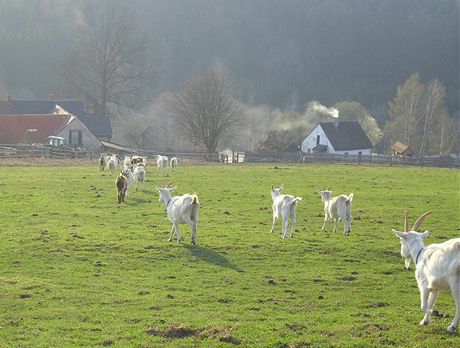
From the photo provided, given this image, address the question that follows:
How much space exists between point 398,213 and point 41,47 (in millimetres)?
123475

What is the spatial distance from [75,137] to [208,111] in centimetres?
1451

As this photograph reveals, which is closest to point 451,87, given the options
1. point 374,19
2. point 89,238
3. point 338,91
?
point 338,91

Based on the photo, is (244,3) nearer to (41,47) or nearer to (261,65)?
(261,65)

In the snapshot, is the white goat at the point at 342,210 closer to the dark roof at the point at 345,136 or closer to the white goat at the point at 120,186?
the white goat at the point at 120,186

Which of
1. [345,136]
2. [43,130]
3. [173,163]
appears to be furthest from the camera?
[345,136]

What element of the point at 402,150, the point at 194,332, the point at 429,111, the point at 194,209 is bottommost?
the point at 194,332

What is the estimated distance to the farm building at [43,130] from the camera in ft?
241

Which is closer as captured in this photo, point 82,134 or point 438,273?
point 438,273

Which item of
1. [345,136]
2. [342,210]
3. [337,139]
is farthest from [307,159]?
[342,210]

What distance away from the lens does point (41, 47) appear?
458 feet

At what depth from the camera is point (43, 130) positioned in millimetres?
74062

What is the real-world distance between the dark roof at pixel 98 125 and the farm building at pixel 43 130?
9756 mm

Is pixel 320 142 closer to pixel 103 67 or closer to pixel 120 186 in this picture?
pixel 103 67

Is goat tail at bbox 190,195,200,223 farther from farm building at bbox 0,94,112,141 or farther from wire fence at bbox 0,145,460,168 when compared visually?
farm building at bbox 0,94,112,141
